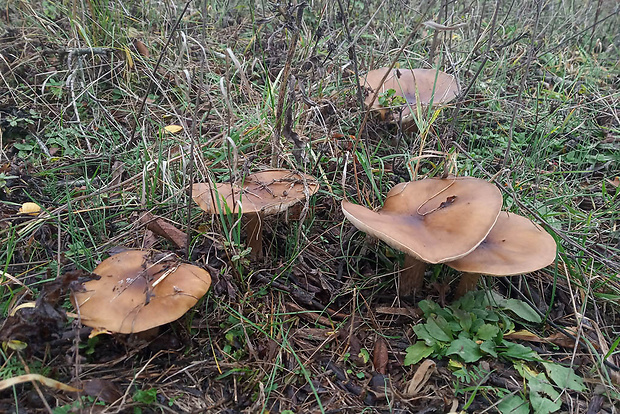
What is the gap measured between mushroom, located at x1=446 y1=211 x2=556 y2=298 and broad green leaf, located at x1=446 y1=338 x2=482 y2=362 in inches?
13.4

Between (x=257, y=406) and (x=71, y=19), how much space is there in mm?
3642

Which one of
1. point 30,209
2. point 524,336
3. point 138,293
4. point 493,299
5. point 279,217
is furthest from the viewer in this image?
point 279,217

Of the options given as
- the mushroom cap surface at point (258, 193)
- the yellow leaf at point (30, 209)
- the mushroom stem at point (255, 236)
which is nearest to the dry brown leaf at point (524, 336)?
the mushroom cap surface at point (258, 193)

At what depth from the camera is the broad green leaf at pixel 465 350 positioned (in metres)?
2.15

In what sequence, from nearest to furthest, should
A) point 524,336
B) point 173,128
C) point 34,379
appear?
point 34,379 → point 524,336 → point 173,128

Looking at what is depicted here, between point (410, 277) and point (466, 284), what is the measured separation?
0.31 meters

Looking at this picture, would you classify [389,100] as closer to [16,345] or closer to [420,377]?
[420,377]

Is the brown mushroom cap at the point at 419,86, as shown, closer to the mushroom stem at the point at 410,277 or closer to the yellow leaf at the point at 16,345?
the mushroom stem at the point at 410,277

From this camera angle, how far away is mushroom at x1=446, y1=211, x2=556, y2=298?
2141 millimetres

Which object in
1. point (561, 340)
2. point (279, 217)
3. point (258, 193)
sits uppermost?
point (258, 193)

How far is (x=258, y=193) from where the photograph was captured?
2488mm

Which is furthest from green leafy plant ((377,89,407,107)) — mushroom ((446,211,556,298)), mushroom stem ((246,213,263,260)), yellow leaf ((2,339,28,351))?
yellow leaf ((2,339,28,351))

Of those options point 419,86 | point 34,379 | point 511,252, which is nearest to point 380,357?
point 511,252

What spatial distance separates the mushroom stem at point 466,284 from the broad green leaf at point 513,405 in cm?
60
